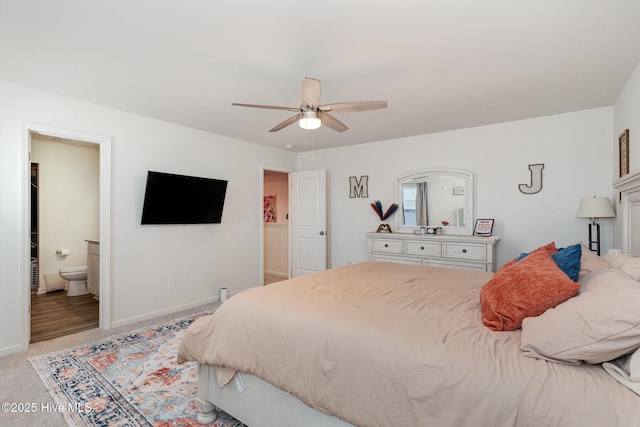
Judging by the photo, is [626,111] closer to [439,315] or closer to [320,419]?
[439,315]

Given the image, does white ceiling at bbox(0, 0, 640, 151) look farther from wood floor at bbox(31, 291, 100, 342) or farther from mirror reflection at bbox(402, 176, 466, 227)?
wood floor at bbox(31, 291, 100, 342)

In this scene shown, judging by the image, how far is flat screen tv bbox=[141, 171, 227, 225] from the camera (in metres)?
3.74

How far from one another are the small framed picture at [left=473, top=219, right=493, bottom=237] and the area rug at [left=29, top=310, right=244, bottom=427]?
354cm

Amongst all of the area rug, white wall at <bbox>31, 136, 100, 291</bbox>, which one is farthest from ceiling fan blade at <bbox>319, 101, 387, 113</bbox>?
white wall at <bbox>31, 136, 100, 291</bbox>

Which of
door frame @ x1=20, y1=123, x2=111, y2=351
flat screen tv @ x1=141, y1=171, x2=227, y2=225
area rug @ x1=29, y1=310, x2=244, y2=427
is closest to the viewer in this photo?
area rug @ x1=29, y1=310, x2=244, y2=427

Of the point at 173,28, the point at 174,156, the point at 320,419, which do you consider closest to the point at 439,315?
the point at 320,419

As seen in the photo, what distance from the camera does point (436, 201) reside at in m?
4.61

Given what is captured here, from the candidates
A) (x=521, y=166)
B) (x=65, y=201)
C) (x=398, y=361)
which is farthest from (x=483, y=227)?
(x=65, y=201)

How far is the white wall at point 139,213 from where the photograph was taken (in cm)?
286

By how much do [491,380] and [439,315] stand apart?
20.2 inches

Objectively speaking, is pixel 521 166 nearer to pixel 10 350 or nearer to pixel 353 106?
pixel 353 106

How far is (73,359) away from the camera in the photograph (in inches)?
107

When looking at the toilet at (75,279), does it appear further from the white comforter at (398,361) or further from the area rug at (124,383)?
the white comforter at (398,361)

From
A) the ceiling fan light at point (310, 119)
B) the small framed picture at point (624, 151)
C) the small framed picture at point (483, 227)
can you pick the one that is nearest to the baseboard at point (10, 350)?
A: the ceiling fan light at point (310, 119)
